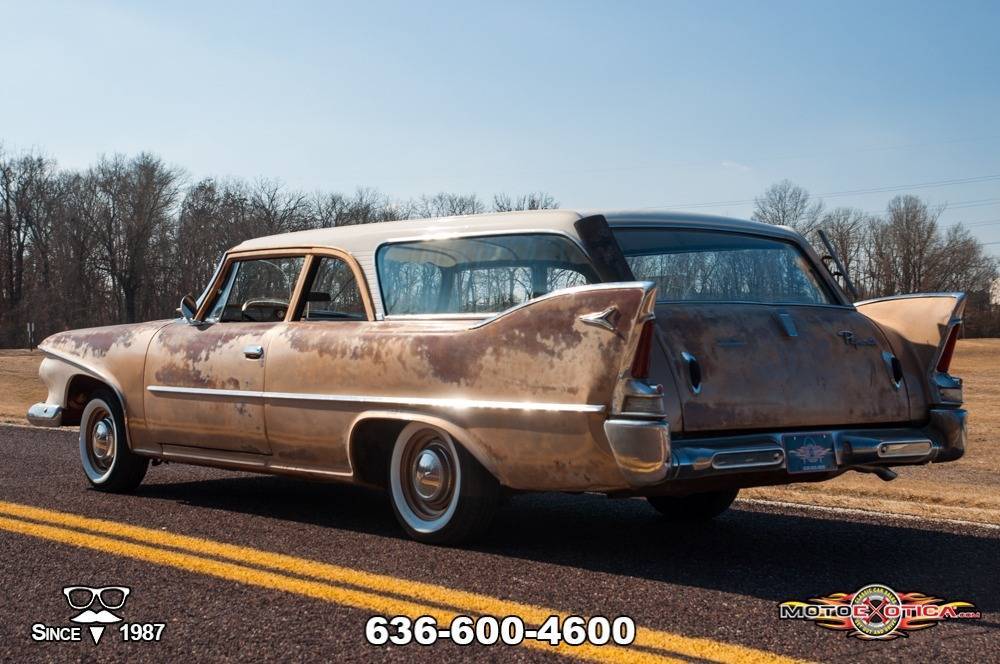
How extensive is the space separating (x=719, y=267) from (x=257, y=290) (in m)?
2.88

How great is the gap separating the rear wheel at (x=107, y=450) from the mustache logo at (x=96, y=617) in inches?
125

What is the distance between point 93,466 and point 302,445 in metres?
2.23

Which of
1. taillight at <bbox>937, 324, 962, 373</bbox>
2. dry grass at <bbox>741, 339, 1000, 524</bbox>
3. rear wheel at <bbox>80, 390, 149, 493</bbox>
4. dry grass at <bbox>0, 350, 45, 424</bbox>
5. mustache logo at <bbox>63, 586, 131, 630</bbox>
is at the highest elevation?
taillight at <bbox>937, 324, 962, 373</bbox>

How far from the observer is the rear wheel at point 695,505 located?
619cm

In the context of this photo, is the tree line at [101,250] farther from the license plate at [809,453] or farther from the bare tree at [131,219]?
the license plate at [809,453]

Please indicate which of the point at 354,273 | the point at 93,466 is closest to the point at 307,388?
the point at 354,273

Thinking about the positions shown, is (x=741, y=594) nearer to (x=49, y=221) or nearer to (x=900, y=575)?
(x=900, y=575)

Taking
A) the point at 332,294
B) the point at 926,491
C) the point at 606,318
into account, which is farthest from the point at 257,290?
the point at 926,491

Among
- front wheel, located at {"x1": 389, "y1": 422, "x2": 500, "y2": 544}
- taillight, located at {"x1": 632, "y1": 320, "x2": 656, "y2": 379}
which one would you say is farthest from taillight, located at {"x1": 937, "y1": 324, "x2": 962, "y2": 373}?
front wheel, located at {"x1": 389, "y1": 422, "x2": 500, "y2": 544}

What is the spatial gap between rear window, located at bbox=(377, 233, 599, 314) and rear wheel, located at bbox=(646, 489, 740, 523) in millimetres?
1592

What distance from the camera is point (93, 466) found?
292 inches

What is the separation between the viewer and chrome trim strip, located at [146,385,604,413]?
4.69m

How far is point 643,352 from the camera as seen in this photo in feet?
14.9

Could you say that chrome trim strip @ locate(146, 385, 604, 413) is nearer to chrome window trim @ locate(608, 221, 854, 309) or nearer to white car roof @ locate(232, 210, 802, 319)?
white car roof @ locate(232, 210, 802, 319)
